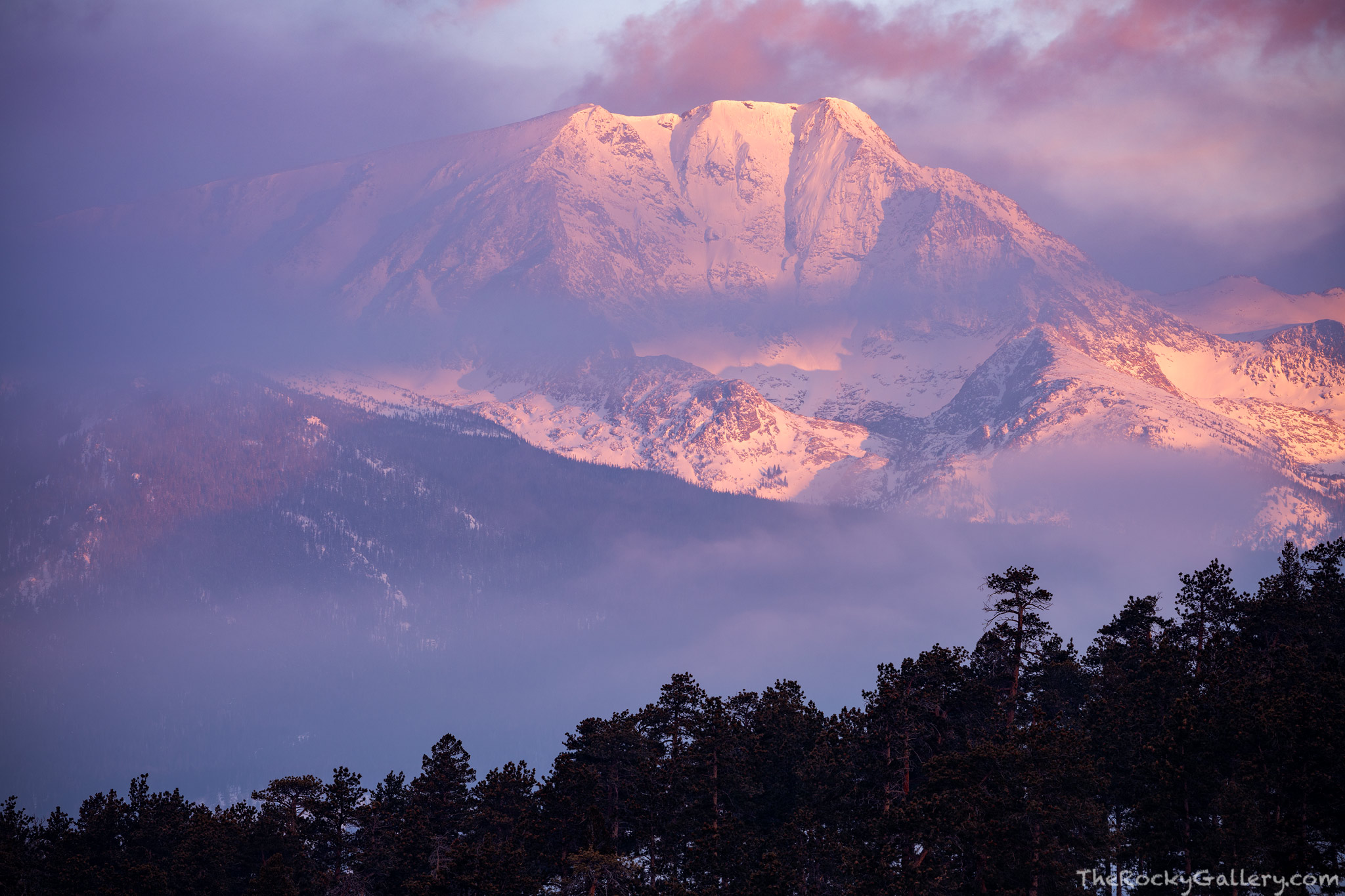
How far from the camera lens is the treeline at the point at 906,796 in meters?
57.7

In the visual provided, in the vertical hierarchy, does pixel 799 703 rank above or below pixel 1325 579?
below

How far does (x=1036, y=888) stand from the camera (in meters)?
58.1

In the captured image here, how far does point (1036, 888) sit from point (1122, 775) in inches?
560

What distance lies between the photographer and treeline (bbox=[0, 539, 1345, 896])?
57656 millimetres

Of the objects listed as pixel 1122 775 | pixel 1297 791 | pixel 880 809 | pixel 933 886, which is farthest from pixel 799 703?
pixel 1297 791

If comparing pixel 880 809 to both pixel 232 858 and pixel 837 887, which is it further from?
pixel 232 858

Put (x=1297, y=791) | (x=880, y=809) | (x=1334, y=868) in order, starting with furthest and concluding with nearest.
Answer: (x=880, y=809) < (x=1297, y=791) < (x=1334, y=868)

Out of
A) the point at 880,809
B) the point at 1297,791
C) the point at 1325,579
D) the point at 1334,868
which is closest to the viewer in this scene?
the point at 1334,868

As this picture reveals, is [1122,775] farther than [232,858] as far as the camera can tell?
No

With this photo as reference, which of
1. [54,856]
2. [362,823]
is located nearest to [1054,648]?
[362,823]

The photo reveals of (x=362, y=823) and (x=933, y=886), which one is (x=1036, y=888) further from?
(x=362, y=823)

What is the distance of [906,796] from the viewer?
217 ft

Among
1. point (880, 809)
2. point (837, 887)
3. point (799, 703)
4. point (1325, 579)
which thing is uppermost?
point (1325, 579)

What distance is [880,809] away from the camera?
68750 mm
